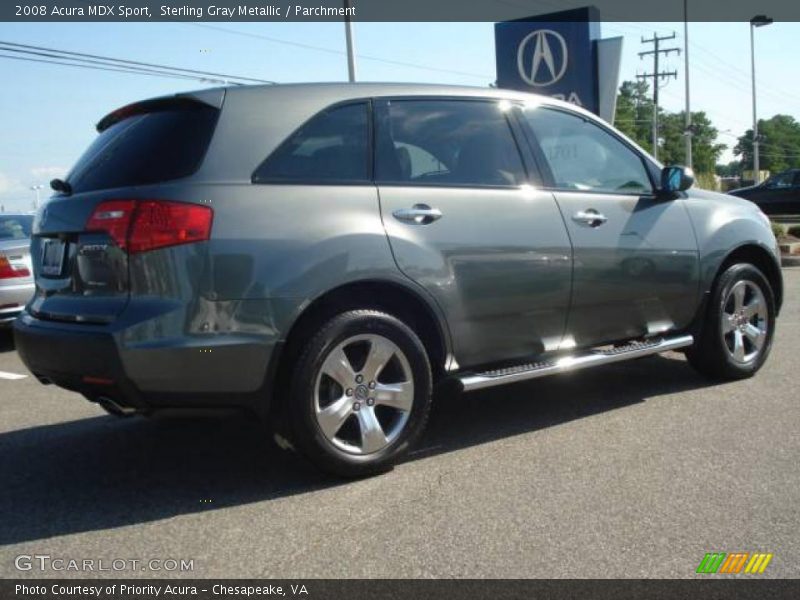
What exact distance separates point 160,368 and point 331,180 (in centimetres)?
116

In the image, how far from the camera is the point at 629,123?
354ft

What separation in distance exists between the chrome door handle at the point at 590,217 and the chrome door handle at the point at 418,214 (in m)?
1.00

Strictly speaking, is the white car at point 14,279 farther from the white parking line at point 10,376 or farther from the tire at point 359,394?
A: the tire at point 359,394

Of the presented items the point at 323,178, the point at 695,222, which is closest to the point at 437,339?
the point at 323,178

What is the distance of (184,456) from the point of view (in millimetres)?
4348

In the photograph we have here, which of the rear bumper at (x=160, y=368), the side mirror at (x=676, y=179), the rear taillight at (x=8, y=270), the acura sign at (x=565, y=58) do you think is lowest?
the rear bumper at (x=160, y=368)

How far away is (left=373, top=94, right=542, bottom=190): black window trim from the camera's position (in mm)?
4102

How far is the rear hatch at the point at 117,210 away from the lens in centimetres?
346

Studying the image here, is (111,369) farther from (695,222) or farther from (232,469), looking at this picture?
(695,222)

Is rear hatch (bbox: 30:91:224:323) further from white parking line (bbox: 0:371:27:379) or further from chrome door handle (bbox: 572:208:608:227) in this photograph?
white parking line (bbox: 0:371:27:379)

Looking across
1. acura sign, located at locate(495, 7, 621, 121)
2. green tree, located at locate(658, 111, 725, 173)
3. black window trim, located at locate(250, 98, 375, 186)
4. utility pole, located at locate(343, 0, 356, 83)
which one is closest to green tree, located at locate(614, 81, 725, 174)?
green tree, located at locate(658, 111, 725, 173)

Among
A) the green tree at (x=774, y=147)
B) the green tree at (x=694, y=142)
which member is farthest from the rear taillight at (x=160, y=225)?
the green tree at (x=774, y=147)

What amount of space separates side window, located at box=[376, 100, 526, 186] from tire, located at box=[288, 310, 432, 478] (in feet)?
2.57

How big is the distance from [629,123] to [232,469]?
363ft
